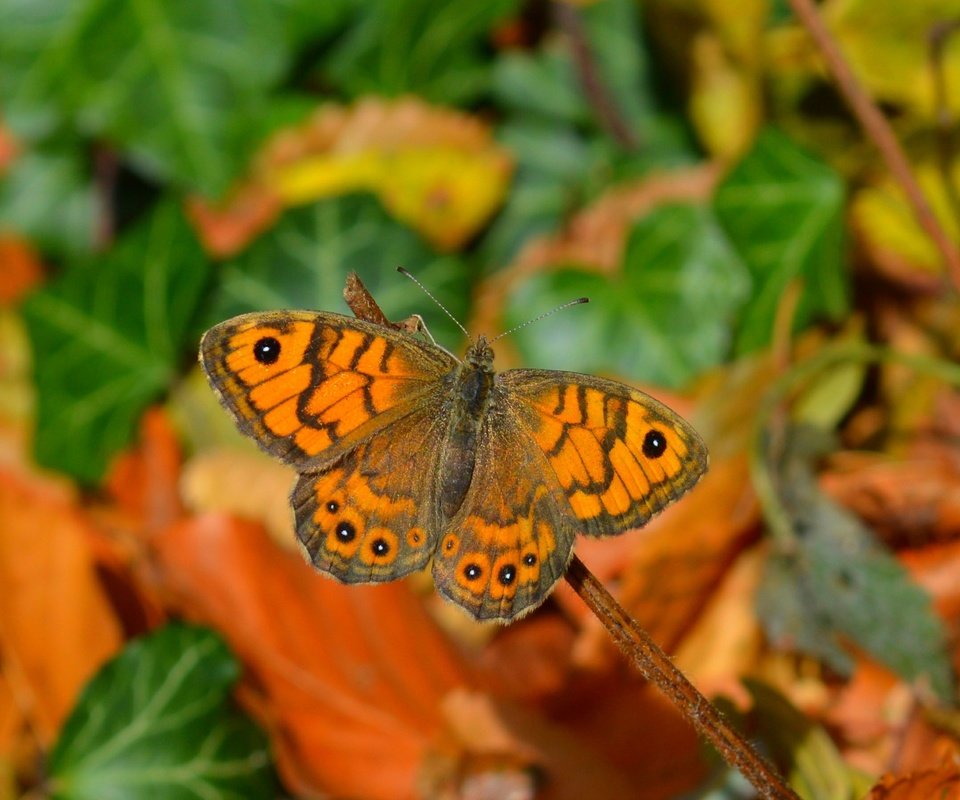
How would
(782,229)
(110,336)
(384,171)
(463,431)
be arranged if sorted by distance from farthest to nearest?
(384,171), (110,336), (782,229), (463,431)

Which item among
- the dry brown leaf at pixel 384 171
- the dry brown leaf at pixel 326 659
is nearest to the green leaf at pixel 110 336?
the dry brown leaf at pixel 384 171

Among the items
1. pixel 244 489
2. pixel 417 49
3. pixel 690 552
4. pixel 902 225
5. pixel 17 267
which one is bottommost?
pixel 690 552

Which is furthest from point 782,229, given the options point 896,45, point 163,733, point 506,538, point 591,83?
point 163,733

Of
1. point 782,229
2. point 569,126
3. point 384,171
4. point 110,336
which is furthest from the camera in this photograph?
point 569,126

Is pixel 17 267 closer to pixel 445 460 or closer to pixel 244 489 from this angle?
pixel 244 489

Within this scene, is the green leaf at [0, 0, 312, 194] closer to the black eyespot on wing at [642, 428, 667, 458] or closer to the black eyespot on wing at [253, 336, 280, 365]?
the black eyespot on wing at [253, 336, 280, 365]

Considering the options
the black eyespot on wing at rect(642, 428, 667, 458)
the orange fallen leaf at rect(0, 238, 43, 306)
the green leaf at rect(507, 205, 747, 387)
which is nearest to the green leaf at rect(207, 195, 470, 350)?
the green leaf at rect(507, 205, 747, 387)

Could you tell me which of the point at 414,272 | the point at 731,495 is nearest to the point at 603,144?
the point at 414,272

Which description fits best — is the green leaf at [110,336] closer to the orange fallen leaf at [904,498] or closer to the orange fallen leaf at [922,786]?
the orange fallen leaf at [904,498]
